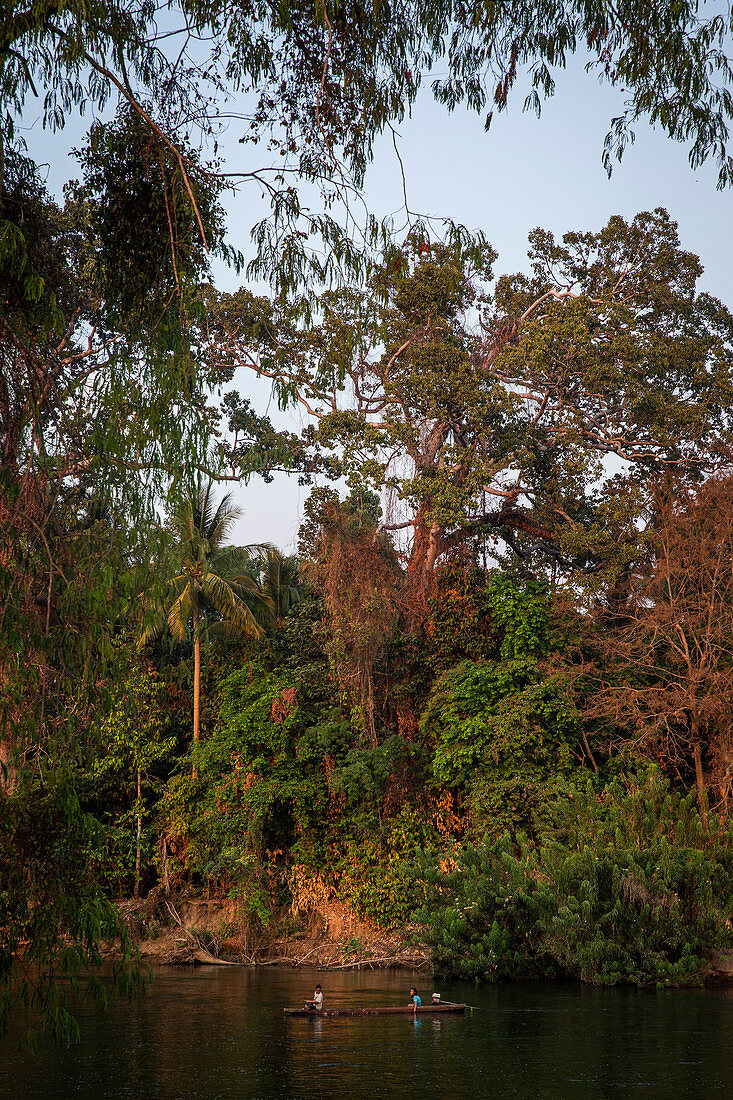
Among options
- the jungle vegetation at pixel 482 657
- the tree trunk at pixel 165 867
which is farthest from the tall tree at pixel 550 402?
the tree trunk at pixel 165 867

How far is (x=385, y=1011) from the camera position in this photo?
18312 mm

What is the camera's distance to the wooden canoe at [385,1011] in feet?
59.0

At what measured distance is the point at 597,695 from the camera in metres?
24.8

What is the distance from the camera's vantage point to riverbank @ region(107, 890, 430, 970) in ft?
83.9

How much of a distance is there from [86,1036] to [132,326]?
46.8ft

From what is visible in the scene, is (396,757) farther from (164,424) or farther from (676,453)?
(164,424)

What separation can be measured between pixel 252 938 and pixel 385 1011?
375 inches

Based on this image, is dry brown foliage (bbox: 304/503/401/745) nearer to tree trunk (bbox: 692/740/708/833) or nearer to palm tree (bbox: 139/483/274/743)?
palm tree (bbox: 139/483/274/743)

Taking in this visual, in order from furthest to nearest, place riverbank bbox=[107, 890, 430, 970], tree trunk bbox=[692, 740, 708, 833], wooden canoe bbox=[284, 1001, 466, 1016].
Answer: riverbank bbox=[107, 890, 430, 970]
tree trunk bbox=[692, 740, 708, 833]
wooden canoe bbox=[284, 1001, 466, 1016]

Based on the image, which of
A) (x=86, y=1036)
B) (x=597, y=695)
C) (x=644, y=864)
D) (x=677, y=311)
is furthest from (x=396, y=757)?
(x=677, y=311)

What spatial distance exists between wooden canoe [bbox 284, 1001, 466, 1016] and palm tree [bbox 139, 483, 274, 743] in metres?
11.8

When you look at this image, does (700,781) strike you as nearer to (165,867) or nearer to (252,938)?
(252,938)

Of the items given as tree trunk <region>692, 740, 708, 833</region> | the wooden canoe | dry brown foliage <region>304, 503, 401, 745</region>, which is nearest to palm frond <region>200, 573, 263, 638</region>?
dry brown foliage <region>304, 503, 401, 745</region>

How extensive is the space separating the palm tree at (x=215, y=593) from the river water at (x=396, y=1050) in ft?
34.3
